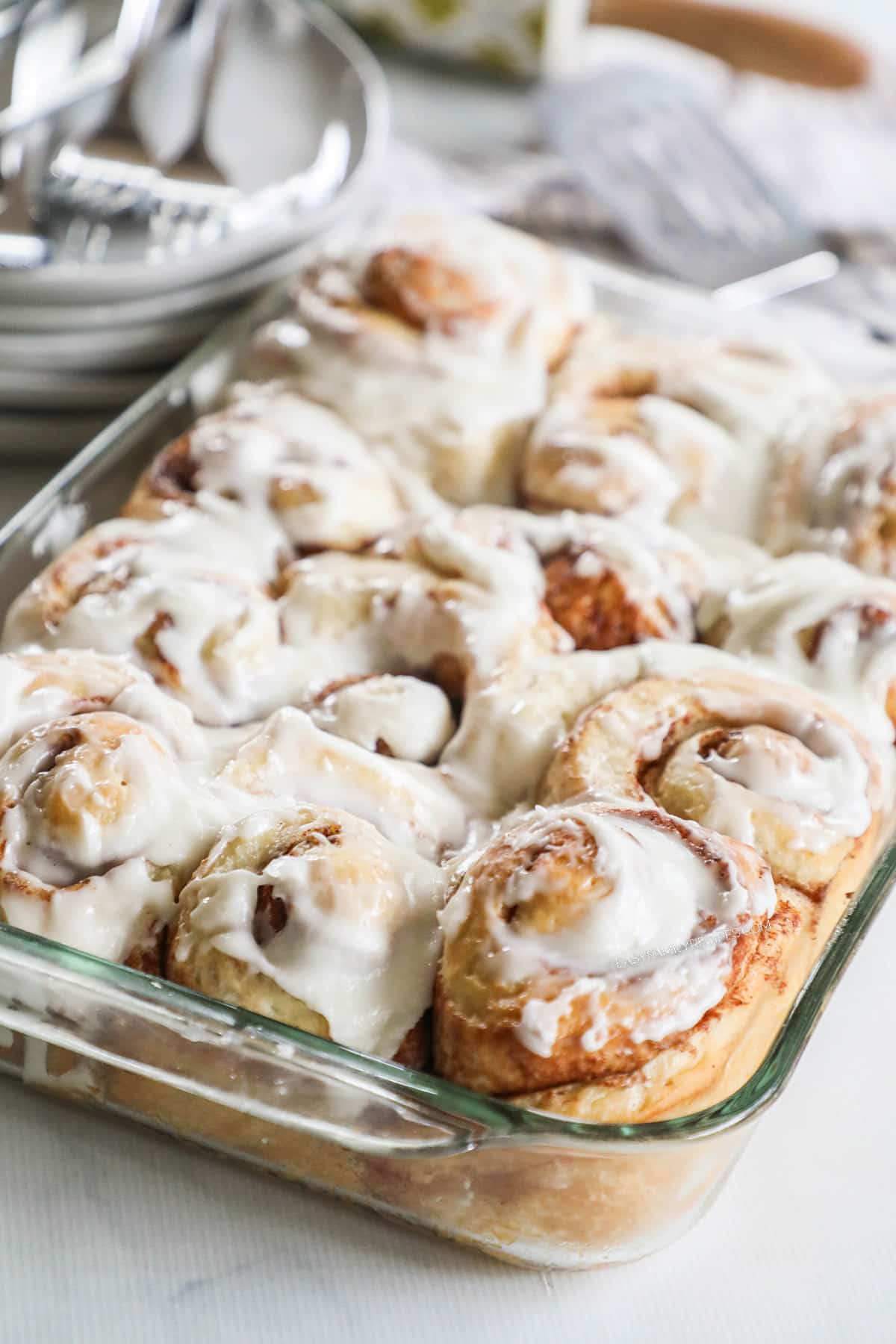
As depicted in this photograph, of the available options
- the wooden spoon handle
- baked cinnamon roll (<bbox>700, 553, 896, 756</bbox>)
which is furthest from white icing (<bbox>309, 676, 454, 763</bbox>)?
the wooden spoon handle

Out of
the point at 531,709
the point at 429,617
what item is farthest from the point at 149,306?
the point at 531,709

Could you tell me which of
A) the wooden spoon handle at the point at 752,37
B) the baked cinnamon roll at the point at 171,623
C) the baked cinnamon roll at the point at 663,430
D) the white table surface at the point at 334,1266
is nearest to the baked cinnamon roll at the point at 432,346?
the baked cinnamon roll at the point at 663,430

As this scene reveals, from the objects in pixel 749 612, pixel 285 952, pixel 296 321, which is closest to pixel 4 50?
pixel 296 321

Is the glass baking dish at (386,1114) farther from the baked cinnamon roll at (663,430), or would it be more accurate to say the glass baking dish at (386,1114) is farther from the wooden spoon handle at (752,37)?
the wooden spoon handle at (752,37)

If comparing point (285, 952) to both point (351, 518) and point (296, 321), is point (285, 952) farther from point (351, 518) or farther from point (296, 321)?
point (296, 321)

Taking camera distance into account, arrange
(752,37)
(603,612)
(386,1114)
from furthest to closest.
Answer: (752,37) < (603,612) < (386,1114)

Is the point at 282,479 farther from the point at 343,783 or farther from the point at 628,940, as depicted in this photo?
the point at 628,940
